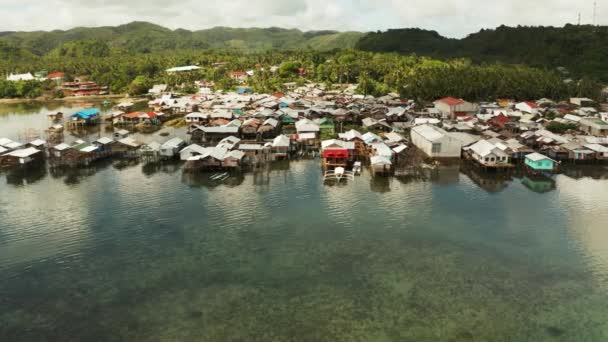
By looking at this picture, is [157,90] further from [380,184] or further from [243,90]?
[380,184]

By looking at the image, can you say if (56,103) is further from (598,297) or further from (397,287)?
(598,297)

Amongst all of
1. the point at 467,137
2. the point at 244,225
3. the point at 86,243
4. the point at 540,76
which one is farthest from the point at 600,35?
the point at 86,243

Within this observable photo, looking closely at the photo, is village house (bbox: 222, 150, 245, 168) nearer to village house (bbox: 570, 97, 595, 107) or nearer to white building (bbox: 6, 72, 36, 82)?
village house (bbox: 570, 97, 595, 107)

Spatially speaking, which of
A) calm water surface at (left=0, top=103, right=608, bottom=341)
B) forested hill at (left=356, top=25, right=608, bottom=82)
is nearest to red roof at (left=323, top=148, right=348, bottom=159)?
calm water surface at (left=0, top=103, right=608, bottom=341)

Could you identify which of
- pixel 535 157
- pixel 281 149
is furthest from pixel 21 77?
pixel 535 157

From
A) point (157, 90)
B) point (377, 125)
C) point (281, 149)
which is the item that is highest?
point (157, 90)
